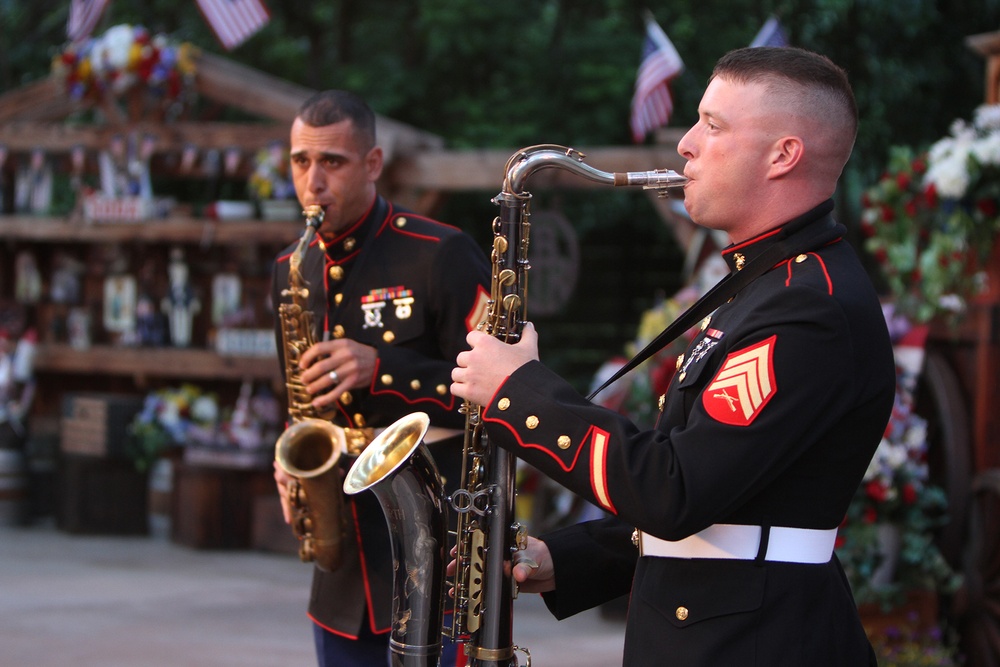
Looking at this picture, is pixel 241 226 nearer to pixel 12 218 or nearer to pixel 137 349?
pixel 137 349

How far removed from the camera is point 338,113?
3590 mm

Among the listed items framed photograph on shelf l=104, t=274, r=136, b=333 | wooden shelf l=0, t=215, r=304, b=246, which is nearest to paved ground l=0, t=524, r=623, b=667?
framed photograph on shelf l=104, t=274, r=136, b=333

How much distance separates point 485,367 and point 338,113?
158 centimetres

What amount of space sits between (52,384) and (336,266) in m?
7.94

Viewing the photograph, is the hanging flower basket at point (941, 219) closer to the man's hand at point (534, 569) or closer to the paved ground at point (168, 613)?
the paved ground at point (168, 613)

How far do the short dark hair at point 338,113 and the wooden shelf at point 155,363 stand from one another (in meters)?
5.51

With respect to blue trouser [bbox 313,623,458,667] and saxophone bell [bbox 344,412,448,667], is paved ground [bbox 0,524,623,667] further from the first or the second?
saxophone bell [bbox 344,412,448,667]

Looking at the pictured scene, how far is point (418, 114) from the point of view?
486 inches

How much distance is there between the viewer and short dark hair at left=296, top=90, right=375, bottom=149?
3580mm

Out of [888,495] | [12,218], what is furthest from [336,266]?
[12,218]

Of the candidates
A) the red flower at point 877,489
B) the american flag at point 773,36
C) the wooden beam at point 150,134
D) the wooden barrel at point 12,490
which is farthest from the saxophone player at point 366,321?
the wooden barrel at point 12,490

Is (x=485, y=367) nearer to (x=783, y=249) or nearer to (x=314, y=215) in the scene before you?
(x=783, y=249)

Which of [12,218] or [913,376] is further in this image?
[12,218]

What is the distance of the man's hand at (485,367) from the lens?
2.21 m
